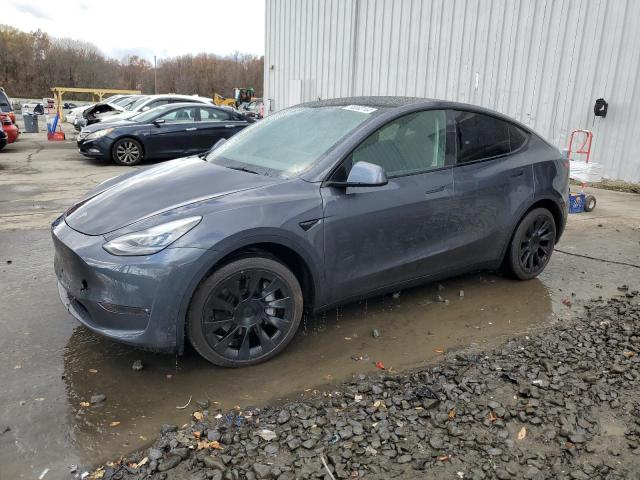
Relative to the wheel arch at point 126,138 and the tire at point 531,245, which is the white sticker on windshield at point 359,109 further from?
the wheel arch at point 126,138

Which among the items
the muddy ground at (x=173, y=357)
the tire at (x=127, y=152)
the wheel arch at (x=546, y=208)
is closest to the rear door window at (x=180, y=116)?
the tire at (x=127, y=152)

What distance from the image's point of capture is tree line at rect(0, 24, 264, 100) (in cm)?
7669

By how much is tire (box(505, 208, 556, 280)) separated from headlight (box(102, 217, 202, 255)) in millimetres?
2882

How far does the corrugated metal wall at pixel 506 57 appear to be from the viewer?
Result: 1016 cm

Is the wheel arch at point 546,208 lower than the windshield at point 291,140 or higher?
lower

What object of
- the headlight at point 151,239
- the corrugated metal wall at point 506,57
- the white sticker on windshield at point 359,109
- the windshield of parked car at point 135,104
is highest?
the corrugated metal wall at point 506,57

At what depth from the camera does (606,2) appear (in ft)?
32.9

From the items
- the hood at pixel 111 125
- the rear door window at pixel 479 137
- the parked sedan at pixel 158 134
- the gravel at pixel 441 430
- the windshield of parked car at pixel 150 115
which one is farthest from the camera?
the windshield of parked car at pixel 150 115

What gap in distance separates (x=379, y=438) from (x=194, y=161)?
2.37m

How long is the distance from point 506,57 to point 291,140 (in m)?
9.60

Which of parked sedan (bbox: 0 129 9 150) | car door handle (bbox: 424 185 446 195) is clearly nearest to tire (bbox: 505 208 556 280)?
car door handle (bbox: 424 185 446 195)

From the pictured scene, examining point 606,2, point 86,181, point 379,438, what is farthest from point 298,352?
point 606,2

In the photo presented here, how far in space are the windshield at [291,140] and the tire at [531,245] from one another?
178cm

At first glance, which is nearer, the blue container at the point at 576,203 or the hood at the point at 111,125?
the blue container at the point at 576,203
